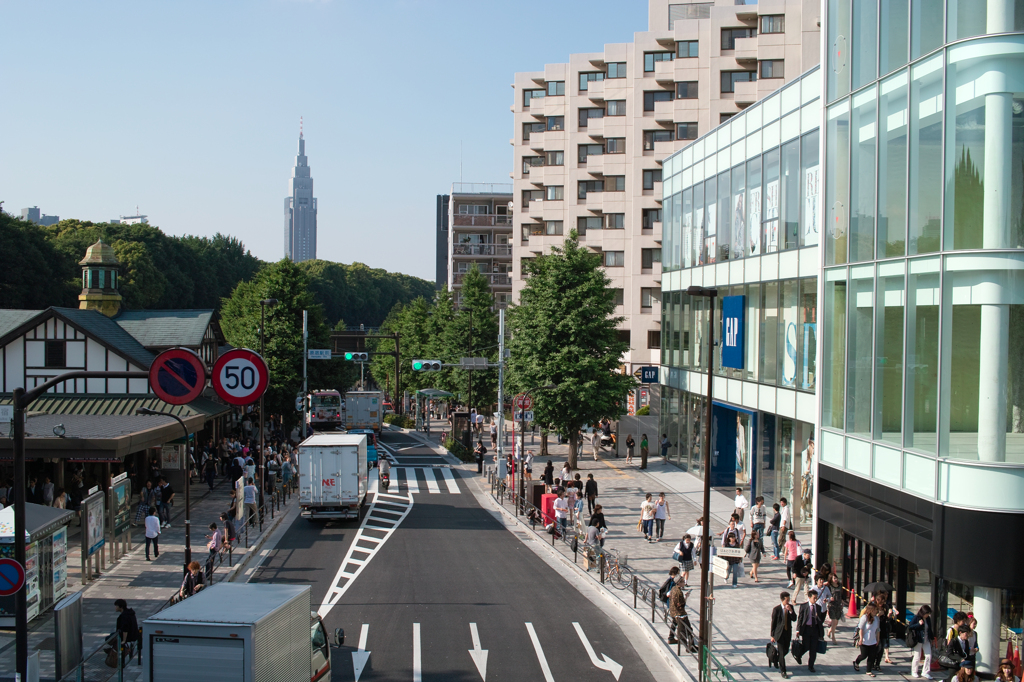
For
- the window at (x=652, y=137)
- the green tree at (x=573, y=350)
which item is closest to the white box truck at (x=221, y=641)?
the green tree at (x=573, y=350)

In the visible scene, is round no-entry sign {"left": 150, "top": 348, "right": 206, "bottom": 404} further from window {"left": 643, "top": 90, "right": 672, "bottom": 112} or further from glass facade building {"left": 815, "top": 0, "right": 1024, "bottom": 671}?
window {"left": 643, "top": 90, "right": 672, "bottom": 112}

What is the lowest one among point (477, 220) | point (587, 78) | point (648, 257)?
point (648, 257)

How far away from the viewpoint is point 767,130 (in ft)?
99.2

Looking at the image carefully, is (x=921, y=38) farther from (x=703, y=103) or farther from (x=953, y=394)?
(x=703, y=103)

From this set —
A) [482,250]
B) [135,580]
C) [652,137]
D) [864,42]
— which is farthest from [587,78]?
[135,580]

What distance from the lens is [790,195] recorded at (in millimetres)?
28516

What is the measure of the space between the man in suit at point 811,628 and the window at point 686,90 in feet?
163

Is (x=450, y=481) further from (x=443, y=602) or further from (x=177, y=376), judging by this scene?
(x=177, y=376)

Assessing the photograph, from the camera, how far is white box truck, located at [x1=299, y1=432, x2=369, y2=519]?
2984 centimetres

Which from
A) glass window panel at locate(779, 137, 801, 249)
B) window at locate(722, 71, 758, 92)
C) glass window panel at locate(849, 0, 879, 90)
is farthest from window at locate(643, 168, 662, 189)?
glass window panel at locate(849, 0, 879, 90)

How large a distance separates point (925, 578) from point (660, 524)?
10358 mm

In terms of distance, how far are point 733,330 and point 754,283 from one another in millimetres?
2193

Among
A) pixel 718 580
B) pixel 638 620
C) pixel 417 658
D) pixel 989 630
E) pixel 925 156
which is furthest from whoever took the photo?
pixel 718 580

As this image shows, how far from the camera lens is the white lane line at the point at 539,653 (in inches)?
623
